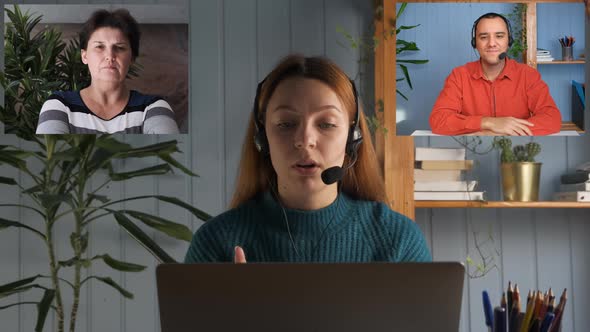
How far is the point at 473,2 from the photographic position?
9.92ft

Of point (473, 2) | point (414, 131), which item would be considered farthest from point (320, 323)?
point (473, 2)

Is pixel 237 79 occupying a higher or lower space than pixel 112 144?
higher

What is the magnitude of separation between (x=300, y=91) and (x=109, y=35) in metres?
1.99

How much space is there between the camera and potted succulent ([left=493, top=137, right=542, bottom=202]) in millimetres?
2891

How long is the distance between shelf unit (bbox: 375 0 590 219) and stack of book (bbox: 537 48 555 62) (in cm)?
2

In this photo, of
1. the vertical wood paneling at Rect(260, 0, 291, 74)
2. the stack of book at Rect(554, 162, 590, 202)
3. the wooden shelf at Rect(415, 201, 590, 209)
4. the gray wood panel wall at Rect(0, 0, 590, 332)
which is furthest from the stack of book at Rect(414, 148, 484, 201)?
the vertical wood paneling at Rect(260, 0, 291, 74)

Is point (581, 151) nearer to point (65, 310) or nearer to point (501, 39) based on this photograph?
point (501, 39)

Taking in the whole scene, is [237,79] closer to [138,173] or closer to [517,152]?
[138,173]

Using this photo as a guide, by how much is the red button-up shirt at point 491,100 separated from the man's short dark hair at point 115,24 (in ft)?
4.28

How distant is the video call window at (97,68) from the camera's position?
3.13 meters

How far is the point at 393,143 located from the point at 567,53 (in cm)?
86

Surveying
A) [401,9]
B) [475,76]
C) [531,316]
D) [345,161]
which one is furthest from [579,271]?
[531,316]

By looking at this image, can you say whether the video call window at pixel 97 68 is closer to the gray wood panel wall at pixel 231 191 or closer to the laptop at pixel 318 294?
the gray wood panel wall at pixel 231 191

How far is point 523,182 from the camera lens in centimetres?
290
